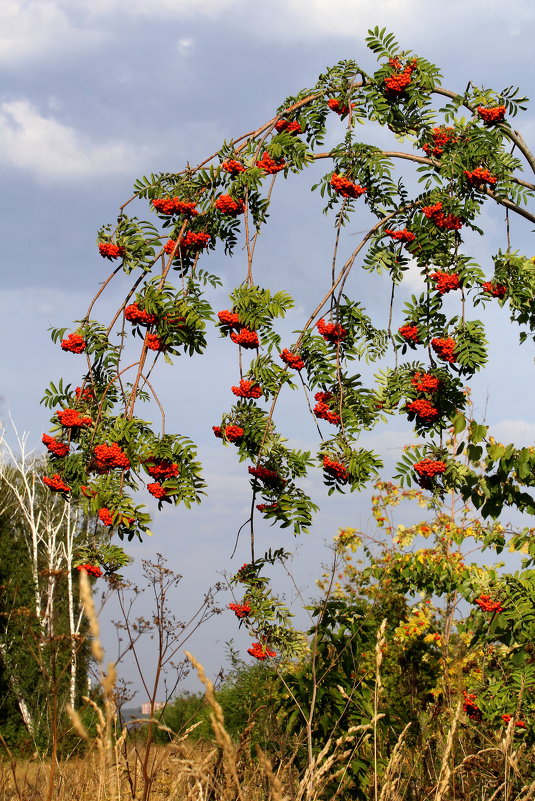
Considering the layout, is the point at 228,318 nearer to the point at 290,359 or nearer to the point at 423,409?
the point at 290,359

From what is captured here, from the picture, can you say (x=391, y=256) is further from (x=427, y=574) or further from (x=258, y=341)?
(x=427, y=574)

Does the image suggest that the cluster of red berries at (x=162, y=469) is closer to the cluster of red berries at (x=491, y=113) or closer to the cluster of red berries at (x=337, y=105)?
the cluster of red berries at (x=337, y=105)

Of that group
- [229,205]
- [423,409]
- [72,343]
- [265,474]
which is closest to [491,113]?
[229,205]

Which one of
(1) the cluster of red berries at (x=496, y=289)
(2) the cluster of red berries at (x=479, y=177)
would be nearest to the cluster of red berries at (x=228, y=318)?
(1) the cluster of red berries at (x=496, y=289)

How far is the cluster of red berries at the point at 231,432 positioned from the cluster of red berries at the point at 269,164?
1.59 m

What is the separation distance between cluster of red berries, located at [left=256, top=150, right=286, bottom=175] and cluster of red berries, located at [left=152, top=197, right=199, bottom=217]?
1.57ft

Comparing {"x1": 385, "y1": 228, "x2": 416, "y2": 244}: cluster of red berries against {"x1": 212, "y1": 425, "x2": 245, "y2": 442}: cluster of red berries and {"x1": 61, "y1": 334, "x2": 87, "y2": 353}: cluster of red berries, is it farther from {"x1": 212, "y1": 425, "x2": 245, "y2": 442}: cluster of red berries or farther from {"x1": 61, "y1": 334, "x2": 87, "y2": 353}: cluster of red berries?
{"x1": 61, "y1": 334, "x2": 87, "y2": 353}: cluster of red berries

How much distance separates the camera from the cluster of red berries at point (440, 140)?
15.6 feet

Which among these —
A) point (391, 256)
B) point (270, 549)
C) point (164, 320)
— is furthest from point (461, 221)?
point (270, 549)

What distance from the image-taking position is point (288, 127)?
4715mm

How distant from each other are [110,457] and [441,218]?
239 cm

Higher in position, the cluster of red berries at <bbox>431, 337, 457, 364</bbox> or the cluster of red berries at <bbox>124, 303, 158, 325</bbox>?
the cluster of red berries at <bbox>124, 303, 158, 325</bbox>

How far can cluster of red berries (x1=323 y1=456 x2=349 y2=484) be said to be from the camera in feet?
12.6

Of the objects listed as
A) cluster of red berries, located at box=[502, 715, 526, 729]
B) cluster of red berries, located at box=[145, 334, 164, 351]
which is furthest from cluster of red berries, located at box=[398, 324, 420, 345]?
cluster of red berries, located at box=[502, 715, 526, 729]
